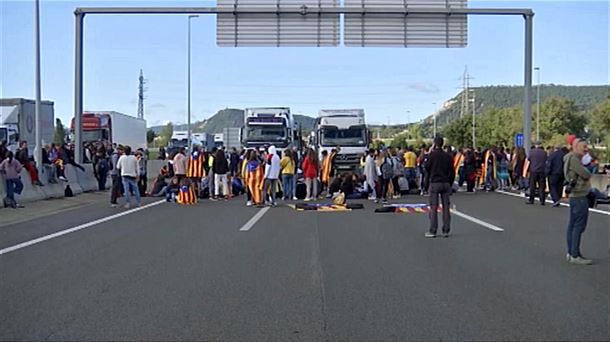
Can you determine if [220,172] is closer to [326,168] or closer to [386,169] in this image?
[326,168]

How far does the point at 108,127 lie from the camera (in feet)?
157

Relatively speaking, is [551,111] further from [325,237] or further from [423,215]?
[325,237]

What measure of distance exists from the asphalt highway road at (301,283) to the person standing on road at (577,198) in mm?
265

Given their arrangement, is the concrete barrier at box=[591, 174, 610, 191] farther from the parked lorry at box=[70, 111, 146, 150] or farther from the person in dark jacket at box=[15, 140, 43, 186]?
the parked lorry at box=[70, 111, 146, 150]

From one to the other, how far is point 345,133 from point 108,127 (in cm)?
1618

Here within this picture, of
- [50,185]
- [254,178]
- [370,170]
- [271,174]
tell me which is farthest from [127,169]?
[370,170]

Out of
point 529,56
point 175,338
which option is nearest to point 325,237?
point 175,338

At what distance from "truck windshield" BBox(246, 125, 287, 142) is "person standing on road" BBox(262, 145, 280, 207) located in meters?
15.9

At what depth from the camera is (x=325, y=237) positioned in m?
15.1

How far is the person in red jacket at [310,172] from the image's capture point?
81.4ft

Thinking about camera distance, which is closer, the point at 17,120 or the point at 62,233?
the point at 62,233

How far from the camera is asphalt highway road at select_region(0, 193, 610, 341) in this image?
24.7 feet

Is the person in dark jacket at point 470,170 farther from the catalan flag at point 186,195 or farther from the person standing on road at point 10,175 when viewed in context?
the person standing on road at point 10,175

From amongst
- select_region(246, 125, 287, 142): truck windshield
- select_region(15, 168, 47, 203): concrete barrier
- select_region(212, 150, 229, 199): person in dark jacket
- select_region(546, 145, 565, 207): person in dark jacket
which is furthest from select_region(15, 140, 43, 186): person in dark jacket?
select_region(246, 125, 287, 142): truck windshield
